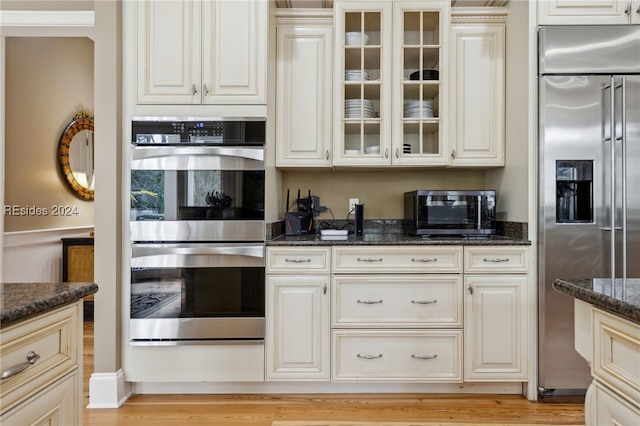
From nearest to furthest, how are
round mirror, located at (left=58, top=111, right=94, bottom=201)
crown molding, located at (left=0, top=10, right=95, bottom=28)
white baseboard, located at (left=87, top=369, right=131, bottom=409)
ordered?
white baseboard, located at (left=87, top=369, right=131, bottom=409) < crown molding, located at (left=0, top=10, right=95, bottom=28) < round mirror, located at (left=58, top=111, right=94, bottom=201)

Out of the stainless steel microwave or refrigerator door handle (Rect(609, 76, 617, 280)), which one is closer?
refrigerator door handle (Rect(609, 76, 617, 280))

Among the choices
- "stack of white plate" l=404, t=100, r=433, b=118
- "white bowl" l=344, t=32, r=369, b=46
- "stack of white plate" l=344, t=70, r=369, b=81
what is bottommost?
"stack of white plate" l=404, t=100, r=433, b=118

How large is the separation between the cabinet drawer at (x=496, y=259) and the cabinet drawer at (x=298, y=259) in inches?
32.7

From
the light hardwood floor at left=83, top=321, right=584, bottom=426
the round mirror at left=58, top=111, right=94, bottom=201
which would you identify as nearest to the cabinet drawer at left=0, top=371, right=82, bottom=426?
the light hardwood floor at left=83, top=321, right=584, bottom=426

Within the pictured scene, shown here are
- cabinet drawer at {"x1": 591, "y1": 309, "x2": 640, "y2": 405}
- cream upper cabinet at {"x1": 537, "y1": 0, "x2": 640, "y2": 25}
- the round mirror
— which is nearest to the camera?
cabinet drawer at {"x1": 591, "y1": 309, "x2": 640, "y2": 405}

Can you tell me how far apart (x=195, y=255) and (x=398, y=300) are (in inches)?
47.4

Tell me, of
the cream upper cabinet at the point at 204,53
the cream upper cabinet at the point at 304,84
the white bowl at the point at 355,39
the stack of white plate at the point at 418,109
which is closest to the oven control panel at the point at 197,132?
the cream upper cabinet at the point at 204,53

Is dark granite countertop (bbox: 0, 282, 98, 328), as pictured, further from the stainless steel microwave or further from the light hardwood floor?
the stainless steel microwave

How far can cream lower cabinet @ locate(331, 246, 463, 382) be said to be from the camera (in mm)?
2330

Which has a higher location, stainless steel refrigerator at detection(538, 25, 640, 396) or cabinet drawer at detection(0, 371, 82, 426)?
stainless steel refrigerator at detection(538, 25, 640, 396)

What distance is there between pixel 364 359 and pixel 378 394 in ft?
0.88

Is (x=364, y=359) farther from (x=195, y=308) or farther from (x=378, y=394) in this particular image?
(x=195, y=308)

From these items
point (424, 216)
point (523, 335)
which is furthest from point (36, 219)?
point (523, 335)

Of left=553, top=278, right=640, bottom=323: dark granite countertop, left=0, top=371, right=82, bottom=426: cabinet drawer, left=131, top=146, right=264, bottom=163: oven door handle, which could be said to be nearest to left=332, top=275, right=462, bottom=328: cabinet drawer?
left=131, top=146, right=264, bottom=163: oven door handle
